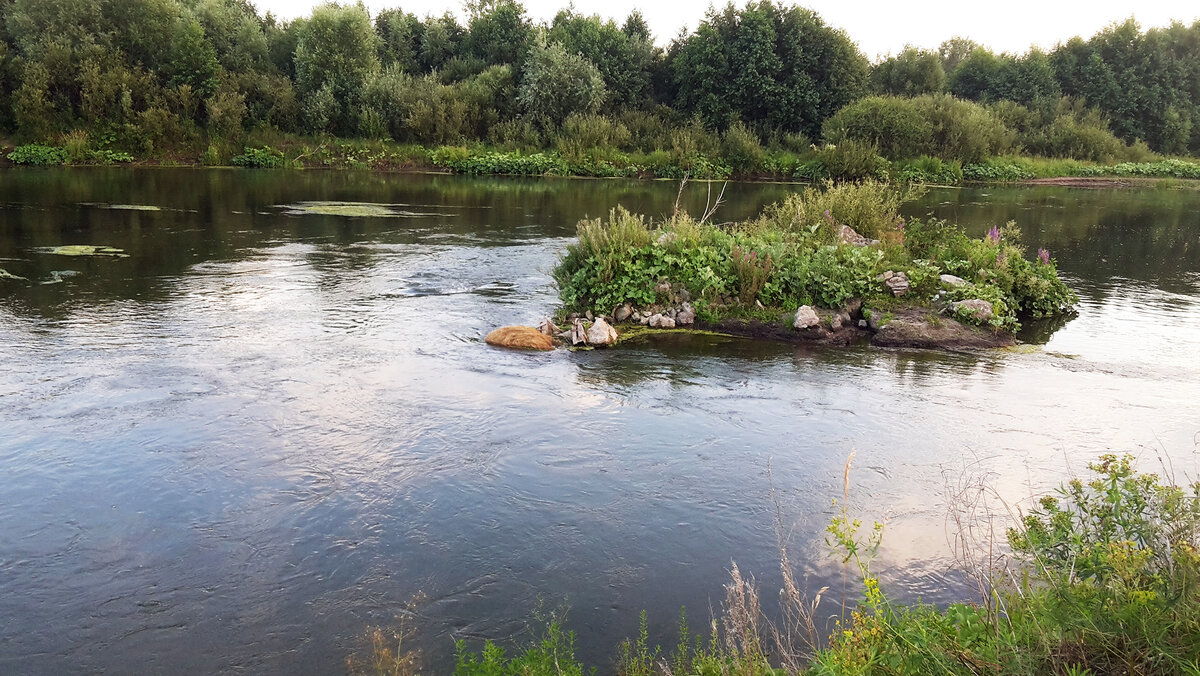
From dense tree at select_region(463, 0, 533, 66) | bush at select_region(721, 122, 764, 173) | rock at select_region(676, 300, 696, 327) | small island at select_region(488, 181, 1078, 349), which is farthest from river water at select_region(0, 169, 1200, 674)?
dense tree at select_region(463, 0, 533, 66)

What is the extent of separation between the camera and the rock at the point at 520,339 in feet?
35.7

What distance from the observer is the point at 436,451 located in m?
7.44

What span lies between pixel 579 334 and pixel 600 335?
0.95ft

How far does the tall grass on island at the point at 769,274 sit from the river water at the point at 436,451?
0.85 metres

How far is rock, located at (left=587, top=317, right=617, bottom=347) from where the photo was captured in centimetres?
1112

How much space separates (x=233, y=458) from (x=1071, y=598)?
6.20m

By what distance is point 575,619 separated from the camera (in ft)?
16.7

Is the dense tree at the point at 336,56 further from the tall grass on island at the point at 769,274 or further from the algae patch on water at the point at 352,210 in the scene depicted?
the tall grass on island at the point at 769,274

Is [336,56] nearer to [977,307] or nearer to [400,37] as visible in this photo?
[400,37]

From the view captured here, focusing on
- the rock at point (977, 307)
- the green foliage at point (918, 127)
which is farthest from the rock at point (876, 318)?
the green foliage at point (918, 127)

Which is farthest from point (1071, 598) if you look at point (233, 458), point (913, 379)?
point (913, 379)

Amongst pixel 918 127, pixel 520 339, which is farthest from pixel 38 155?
pixel 918 127

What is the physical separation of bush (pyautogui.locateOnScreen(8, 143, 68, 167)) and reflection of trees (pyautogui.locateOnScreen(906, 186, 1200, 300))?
109ft

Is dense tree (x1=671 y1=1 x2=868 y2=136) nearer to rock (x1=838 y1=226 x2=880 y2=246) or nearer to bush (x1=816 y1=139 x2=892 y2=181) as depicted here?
bush (x1=816 y1=139 x2=892 y2=181)
